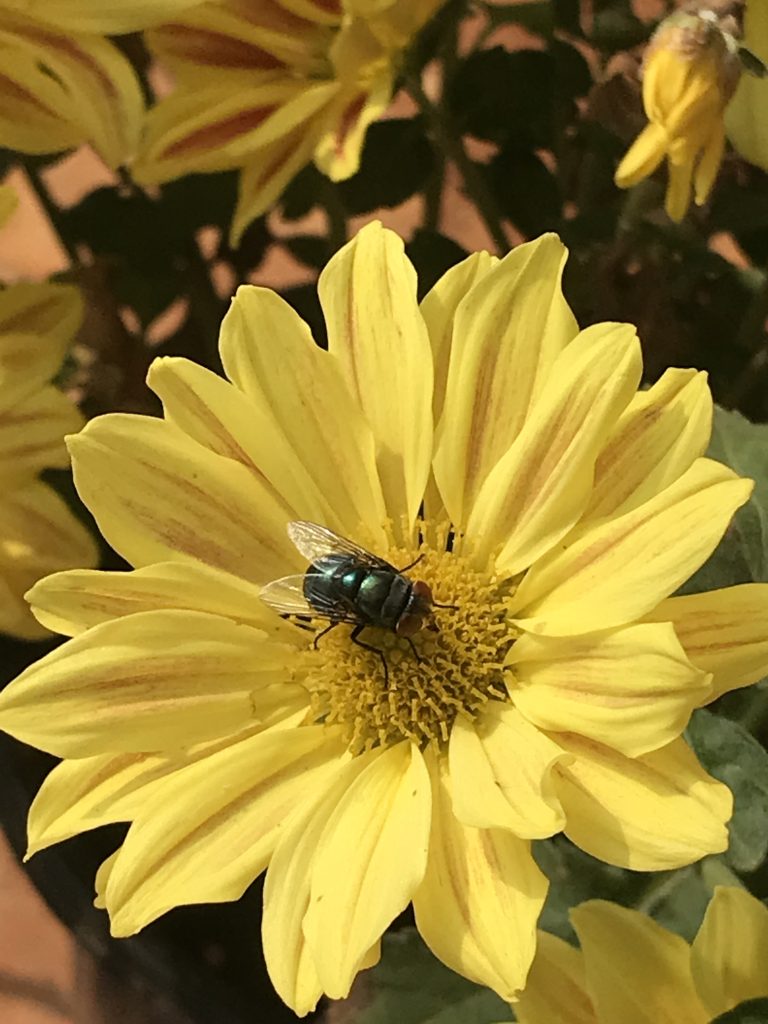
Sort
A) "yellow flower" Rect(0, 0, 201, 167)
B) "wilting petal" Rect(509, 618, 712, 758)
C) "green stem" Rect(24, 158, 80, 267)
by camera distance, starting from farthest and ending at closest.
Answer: "green stem" Rect(24, 158, 80, 267) → "yellow flower" Rect(0, 0, 201, 167) → "wilting petal" Rect(509, 618, 712, 758)

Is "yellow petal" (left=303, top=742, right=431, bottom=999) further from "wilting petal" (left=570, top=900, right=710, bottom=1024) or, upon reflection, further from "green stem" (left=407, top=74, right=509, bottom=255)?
"green stem" (left=407, top=74, right=509, bottom=255)

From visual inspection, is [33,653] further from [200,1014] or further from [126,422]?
[126,422]

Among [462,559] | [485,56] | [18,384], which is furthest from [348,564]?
[485,56]

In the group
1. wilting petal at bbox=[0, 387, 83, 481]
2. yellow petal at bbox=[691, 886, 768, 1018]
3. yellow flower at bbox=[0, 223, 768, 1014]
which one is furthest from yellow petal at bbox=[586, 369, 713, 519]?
wilting petal at bbox=[0, 387, 83, 481]

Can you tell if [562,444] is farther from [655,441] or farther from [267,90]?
[267,90]

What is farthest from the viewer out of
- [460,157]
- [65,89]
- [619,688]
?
[460,157]

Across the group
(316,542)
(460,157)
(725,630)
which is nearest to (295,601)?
(316,542)

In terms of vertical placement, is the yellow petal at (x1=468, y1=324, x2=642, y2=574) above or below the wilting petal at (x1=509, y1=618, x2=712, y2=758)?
above
